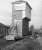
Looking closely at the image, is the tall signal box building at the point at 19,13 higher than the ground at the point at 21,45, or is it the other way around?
the tall signal box building at the point at 19,13

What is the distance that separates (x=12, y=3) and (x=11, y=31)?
3.78 m

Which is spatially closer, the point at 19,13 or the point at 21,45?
the point at 21,45

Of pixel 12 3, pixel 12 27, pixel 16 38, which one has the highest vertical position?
pixel 12 3

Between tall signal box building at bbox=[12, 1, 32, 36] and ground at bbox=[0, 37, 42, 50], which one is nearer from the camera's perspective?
ground at bbox=[0, 37, 42, 50]

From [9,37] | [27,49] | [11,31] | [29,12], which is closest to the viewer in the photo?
[27,49]

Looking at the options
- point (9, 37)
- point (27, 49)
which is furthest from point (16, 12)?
point (27, 49)

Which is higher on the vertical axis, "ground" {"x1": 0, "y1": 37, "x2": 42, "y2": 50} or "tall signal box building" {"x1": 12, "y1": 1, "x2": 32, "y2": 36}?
"tall signal box building" {"x1": 12, "y1": 1, "x2": 32, "y2": 36}

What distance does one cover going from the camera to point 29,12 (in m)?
16.7

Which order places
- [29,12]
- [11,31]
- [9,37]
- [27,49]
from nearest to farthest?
[27,49], [9,37], [11,31], [29,12]

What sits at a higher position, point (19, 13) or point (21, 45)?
point (19, 13)

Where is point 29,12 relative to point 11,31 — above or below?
above

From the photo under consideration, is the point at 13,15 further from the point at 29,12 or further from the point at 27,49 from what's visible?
the point at 27,49

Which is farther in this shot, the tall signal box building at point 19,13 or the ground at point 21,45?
the tall signal box building at point 19,13

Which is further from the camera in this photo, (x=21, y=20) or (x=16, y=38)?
(x=21, y=20)
